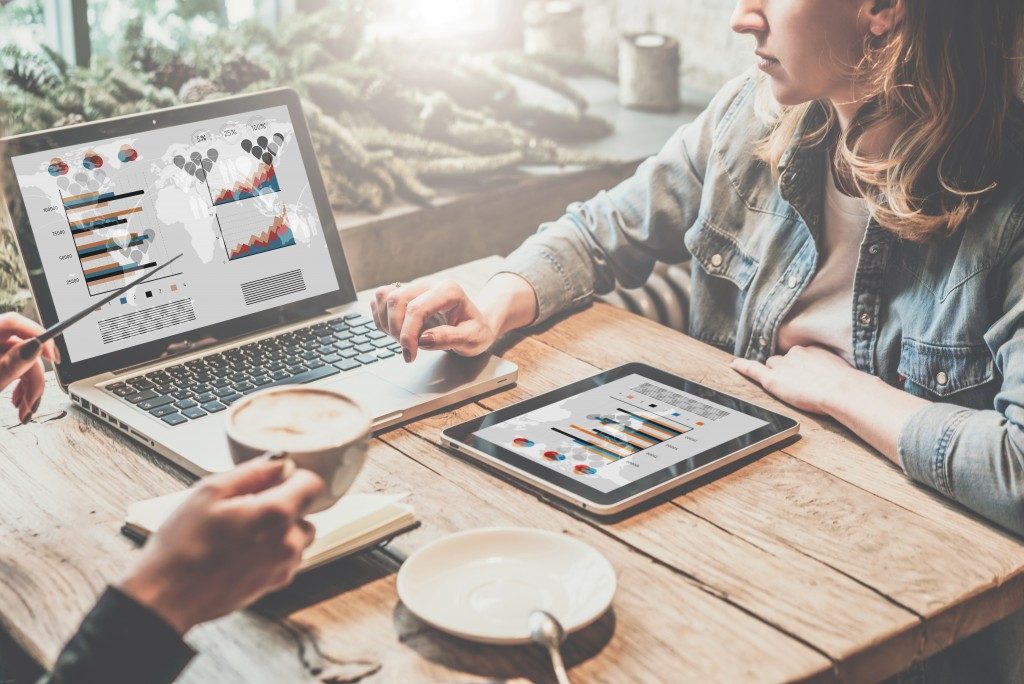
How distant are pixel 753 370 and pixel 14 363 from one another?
80 cm

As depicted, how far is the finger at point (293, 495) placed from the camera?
72 centimetres

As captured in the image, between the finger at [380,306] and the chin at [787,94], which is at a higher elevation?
the chin at [787,94]

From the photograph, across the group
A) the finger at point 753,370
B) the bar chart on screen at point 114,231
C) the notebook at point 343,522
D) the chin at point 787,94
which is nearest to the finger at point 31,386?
the bar chart on screen at point 114,231

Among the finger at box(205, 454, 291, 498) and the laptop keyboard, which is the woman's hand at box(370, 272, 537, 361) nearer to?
the laptop keyboard

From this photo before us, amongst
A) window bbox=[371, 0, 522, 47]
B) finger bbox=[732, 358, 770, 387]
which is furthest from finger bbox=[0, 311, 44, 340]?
window bbox=[371, 0, 522, 47]

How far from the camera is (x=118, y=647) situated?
72cm

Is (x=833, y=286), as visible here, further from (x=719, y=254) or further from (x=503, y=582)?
(x=503, y=582)

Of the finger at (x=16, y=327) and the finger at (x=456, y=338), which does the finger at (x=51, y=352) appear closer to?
the finger at (x=16, y=327)

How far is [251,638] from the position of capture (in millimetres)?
817

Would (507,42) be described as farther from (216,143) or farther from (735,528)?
(735,528)

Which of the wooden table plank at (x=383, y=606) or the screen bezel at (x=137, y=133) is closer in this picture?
the wooden table plank at (x=383, y=606)

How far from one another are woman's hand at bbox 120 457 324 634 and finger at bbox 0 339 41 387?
39cm

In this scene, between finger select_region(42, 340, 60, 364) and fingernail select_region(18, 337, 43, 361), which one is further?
finger select_region(42, 340, 60, 364)

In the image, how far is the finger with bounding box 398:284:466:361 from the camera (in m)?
1.23
